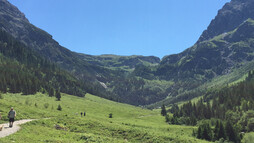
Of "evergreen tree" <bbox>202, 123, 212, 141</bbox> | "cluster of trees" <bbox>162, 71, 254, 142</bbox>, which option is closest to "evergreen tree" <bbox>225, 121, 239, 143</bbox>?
"cluster of trees" <bbox>162, 71, 254, 142</bbox>

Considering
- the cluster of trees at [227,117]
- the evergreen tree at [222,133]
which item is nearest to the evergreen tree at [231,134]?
the cluster of trees at [227,117]

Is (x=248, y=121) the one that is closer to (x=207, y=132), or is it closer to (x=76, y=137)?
(x=207, y=132)

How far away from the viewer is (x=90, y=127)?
43156 mm

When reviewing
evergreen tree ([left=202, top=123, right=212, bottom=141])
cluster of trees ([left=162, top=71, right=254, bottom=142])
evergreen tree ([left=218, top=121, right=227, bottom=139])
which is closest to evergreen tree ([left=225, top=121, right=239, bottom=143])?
cluster of trees ([left=162, top=71, right=254, bottom=142])

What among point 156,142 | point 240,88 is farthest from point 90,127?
point 240,88

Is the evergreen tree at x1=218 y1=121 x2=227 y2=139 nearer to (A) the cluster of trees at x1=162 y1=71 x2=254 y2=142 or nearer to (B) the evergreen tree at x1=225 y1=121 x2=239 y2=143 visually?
(A) the cluster of trees at x1=162 y1=71 x2=254 y2=142

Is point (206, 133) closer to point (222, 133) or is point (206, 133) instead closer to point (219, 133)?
point (219, 133)

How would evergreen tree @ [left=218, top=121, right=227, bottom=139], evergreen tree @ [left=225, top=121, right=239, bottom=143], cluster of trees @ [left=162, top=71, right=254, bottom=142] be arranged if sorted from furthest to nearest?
evergreen tree @ [left=225, top=121, right=239, bottom=143] < evergreen tree @ [left=218, top=121, right=227, bottom=139] < cluster of trees @ [left=162, top=71, right=254, bottom=142]

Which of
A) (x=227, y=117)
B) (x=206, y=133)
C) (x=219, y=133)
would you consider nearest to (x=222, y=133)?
(x=219, y=133)

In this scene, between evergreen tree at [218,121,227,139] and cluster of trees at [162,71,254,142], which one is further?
evergreen tree at [218,121,227,139]

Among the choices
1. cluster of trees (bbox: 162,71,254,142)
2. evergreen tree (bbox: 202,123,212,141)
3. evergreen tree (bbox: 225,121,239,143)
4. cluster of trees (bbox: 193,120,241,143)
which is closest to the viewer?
evergreen tree (bbox: 202,123,212,141)

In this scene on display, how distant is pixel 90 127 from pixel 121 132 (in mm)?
7319

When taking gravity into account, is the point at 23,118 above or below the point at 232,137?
above

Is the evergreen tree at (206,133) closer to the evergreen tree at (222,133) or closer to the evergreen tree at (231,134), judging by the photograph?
the evergreen tree at (222,133)
